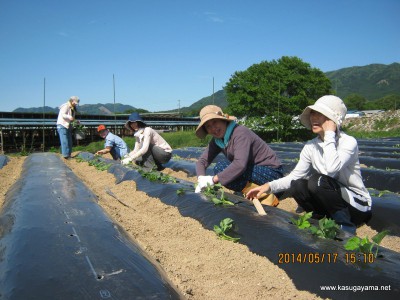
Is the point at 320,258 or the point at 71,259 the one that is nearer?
the point at 71,259

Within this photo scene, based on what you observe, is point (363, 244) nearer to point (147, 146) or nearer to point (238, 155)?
point (238, 155)

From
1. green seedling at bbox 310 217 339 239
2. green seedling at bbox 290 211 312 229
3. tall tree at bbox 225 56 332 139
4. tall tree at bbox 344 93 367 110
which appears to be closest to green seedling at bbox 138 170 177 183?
green seedling at bbox 290 211 312 229

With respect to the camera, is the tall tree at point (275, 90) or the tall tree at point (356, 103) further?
the tall tree at point (356, 103)

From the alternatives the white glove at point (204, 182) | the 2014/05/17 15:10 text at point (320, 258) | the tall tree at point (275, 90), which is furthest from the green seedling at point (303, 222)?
the tall tree at point (275, 90)

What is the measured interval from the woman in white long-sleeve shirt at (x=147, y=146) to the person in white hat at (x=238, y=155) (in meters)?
2.76

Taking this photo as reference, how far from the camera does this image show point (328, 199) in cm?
289

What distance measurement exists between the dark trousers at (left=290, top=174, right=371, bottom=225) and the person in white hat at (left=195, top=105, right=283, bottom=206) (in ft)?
1.36

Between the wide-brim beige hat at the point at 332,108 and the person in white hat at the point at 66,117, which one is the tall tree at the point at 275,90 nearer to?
the person in white hat at the point at 66,117

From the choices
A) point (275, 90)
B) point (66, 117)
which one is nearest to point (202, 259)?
point (66, 117)

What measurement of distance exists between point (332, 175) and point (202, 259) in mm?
1339

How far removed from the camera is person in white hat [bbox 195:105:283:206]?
346cm

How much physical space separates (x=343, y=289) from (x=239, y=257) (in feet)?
2.44

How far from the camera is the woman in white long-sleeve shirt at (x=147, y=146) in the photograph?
649cm

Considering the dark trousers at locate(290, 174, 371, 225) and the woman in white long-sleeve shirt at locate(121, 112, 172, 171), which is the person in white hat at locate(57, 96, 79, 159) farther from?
the dark trousers at locate(290, 174, 371, 225)
